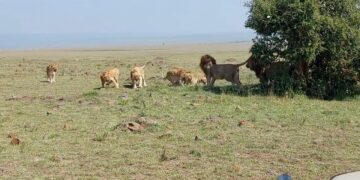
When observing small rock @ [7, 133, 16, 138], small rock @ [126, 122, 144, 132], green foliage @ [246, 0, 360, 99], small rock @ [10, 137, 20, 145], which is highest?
green foliage @ [246, 0, 360, 99]

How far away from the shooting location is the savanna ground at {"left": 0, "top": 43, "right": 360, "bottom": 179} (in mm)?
9719

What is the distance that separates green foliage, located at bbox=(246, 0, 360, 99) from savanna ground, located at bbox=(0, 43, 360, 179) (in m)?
1.14

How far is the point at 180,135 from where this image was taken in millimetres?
12320

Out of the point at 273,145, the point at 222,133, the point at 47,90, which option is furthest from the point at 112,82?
the point at 273,145

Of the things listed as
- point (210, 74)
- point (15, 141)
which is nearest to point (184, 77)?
point (210, 74)

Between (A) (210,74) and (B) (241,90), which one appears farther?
(A) (210,74)

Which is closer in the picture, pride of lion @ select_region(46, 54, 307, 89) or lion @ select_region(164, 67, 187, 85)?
pride of lion @ select_region(46, 54, 307, 89)

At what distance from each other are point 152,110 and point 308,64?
6171 millimetres

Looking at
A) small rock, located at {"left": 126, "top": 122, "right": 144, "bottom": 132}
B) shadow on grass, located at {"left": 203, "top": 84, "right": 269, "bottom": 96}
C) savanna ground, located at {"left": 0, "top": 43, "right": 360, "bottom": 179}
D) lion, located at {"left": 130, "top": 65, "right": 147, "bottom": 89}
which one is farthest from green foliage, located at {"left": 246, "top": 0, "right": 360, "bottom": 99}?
small rock, located at {"left": 126, "top": 122, "right": 144, "bottom": 132}

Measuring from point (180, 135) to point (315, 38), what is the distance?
302 inches

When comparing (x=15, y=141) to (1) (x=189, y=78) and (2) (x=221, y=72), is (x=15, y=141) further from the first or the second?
(1) (x=189, y=78)

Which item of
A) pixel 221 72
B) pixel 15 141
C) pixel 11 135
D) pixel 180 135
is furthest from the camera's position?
pixel 221 72

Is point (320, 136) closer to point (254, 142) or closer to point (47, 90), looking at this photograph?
point (254, 142)

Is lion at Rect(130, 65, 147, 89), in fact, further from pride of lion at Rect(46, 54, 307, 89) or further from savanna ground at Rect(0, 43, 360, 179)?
savanna ground at Rect(0, 43, 360, 179)
